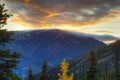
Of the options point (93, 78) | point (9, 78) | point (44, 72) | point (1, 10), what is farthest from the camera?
point (44, 72)

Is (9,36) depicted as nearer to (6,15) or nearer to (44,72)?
(6,15)

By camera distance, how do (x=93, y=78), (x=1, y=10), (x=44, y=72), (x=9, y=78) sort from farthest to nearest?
(x=44, y=72) → (x=93, y=78) → (x=1, y=10) → (x=9, y=78)

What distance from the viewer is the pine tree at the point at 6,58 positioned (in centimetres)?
1916

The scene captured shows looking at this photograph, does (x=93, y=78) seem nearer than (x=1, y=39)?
No

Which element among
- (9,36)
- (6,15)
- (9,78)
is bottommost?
(9,78)

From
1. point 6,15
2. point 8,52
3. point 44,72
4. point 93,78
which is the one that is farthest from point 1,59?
point 44,72

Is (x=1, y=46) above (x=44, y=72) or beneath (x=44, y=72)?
beneath

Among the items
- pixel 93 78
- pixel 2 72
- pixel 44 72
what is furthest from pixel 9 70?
pixel 44 72

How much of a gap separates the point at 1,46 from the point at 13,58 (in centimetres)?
110

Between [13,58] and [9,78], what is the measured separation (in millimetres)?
1510

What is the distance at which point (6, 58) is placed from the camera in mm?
19219

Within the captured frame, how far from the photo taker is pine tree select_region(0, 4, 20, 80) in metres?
19.2

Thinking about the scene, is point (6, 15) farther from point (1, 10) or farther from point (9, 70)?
point (9, 70)

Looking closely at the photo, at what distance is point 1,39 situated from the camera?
19641 mm
